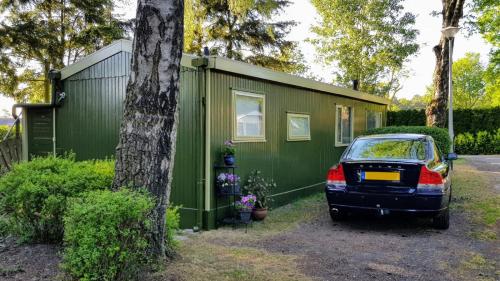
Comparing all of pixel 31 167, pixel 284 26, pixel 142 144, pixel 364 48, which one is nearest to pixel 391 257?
pixel 142 144

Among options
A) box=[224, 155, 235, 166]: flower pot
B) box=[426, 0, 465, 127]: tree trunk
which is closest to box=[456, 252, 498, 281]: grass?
box=[224, 155, 235, 166]: flower pot

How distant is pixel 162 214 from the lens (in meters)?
3.94

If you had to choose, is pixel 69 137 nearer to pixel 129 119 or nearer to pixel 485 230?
pixel 129 119

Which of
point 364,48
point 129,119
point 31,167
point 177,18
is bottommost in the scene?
point 31,167

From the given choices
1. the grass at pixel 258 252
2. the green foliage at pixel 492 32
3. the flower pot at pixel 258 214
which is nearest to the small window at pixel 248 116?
the flower pot at pixel 258 214

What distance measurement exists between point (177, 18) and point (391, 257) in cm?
355

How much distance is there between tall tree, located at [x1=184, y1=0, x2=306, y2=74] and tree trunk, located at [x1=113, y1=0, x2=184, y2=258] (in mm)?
16355

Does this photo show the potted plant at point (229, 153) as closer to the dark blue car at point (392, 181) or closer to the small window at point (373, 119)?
the dark blue car at point (392, 181)

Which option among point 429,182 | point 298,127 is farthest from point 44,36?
point 429,182

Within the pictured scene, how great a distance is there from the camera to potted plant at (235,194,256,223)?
634 cm

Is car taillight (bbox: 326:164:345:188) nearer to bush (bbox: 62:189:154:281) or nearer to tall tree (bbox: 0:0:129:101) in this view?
bush (bbox: 62:189:154:281)

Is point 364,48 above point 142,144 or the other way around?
above

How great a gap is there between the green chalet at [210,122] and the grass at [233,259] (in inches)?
28.2

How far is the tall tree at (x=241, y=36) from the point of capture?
2048cm
